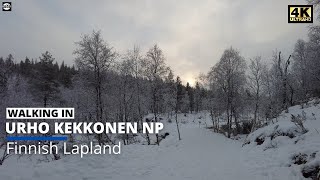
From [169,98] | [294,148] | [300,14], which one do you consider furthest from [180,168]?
[169,98]

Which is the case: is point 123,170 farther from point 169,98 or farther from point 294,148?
point 169,98

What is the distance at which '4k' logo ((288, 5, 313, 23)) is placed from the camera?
47.9 feet

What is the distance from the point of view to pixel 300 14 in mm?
15125

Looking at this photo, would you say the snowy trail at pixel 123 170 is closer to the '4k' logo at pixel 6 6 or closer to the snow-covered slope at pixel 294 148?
the snow-covered slope at pixel 294 148

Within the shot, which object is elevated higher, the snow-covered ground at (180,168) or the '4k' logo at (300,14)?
the '4k' logo at (300,14)

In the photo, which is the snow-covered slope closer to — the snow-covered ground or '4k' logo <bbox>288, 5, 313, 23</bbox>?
the snow-covered ground

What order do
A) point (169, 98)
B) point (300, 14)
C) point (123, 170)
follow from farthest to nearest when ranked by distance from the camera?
point (169, 98) → point (300, 14) → point (123, 170)

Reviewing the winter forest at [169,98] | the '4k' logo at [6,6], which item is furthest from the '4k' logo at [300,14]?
the '4k' logo at [6,6]

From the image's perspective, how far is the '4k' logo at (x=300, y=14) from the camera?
1461 cm

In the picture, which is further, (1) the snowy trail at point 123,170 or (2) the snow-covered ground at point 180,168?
(2) the snow-covered ground at point 180,168

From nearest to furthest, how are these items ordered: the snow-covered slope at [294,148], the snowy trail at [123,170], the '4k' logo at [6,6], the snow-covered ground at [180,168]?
the snowy trail at [123,170] → the snow-covered slope at [294,148] → the snow-covered ground at [180,168] → the '4k' logo at [6,6]

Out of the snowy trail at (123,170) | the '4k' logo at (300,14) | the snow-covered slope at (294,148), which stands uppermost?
the '4k' logo at (300,14)

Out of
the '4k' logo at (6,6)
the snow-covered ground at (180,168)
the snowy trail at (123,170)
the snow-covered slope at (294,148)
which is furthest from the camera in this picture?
the '4k' logo at (6,6)

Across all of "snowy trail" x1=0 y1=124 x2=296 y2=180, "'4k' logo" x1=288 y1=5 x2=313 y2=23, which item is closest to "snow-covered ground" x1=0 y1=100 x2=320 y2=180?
"snowy trail" x1=0 y1=124 x2=296 y2=180
